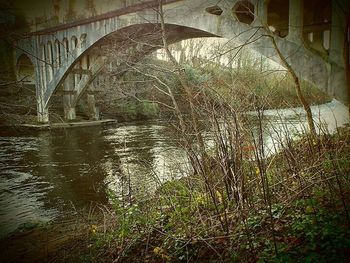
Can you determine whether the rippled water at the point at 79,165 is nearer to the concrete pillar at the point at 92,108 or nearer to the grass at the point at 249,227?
the grass at the point at 249,227

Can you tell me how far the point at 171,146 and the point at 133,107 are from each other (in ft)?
30.5

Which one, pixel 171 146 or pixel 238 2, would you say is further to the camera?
pixel 171 146

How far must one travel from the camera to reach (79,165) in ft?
29.4

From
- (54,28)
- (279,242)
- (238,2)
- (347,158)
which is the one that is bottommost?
(279,242)

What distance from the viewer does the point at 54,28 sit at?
1556 cm

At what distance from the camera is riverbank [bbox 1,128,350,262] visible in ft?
7.79

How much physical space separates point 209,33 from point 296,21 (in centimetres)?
472

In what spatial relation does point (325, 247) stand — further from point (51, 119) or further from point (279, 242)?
point (51, 119)

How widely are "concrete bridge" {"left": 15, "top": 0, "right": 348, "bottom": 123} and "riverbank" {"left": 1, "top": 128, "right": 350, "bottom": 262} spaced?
2.36 meters

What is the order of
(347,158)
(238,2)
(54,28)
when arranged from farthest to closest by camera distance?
1. (54,28)
2. (238,2)
3. (347,158)

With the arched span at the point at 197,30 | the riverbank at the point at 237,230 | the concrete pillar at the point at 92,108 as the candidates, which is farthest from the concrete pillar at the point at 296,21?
the concrete pillar at the point at 92,108

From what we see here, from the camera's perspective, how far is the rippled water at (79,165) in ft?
17.9

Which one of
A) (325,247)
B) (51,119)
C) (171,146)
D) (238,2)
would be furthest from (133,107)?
(325,247)

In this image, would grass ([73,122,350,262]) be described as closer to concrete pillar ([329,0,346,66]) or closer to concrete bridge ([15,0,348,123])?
concrete bridge ([15,0,348,123])
